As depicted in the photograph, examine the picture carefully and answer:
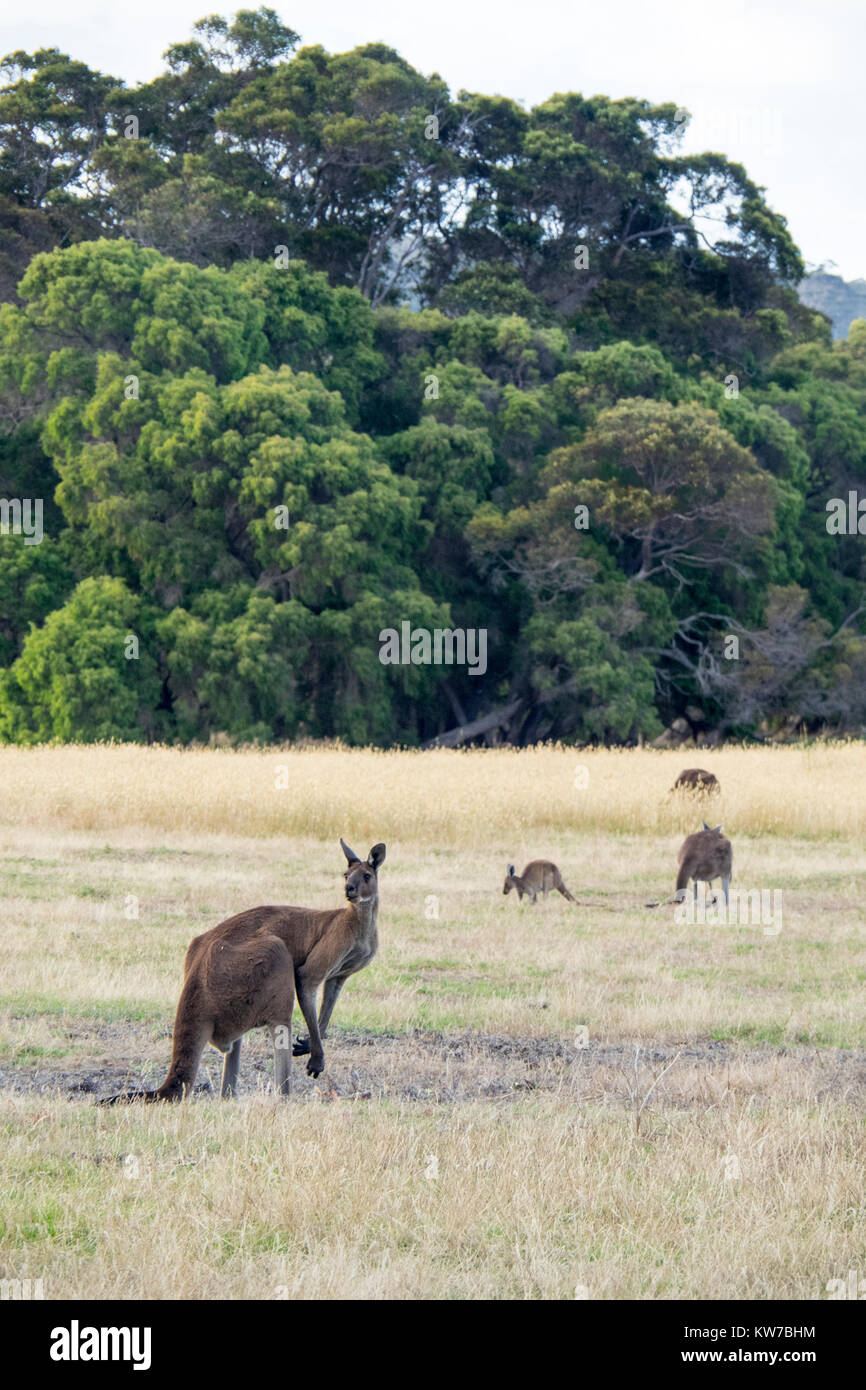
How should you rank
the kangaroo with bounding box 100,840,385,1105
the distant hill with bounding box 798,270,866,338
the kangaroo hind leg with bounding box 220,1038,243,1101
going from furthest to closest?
the distant hill with bounding box 798,270,866,338
the kangaroo hind leg with bounding box 220,1038,243,1101
the kangaroo with bounding box 100,840,385,1105

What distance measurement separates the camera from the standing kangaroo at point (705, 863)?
13656 millimetres

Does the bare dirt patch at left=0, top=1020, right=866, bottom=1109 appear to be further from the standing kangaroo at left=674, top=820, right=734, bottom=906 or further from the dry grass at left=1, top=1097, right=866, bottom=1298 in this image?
the standing kangaroo at left=674, top=820, right=734, bottom=906

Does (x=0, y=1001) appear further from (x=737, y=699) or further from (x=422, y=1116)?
(x=737, y=699)

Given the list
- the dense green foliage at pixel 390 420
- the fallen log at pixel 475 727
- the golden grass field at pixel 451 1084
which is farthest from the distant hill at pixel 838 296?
the golden grass field at pixel 451 1084

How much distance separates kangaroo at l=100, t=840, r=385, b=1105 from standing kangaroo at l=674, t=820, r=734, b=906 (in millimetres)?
6904

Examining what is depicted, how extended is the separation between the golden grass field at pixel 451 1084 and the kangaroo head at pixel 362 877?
912mm

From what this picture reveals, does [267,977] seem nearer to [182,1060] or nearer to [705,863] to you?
[182,1060]

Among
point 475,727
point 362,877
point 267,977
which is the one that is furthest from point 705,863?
point 475,727

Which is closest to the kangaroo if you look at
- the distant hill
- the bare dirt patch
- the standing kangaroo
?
the bare dirt patch

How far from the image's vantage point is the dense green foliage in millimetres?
33344

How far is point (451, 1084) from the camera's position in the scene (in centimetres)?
744

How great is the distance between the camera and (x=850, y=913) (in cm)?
1356

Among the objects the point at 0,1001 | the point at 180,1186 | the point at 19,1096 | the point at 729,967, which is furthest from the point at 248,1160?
the point at 729,967

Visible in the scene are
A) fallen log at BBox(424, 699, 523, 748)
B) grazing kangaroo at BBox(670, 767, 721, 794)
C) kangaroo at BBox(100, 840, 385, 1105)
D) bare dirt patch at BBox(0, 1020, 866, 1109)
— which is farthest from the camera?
fallen log at BBox(424, 699, 523, 748)
